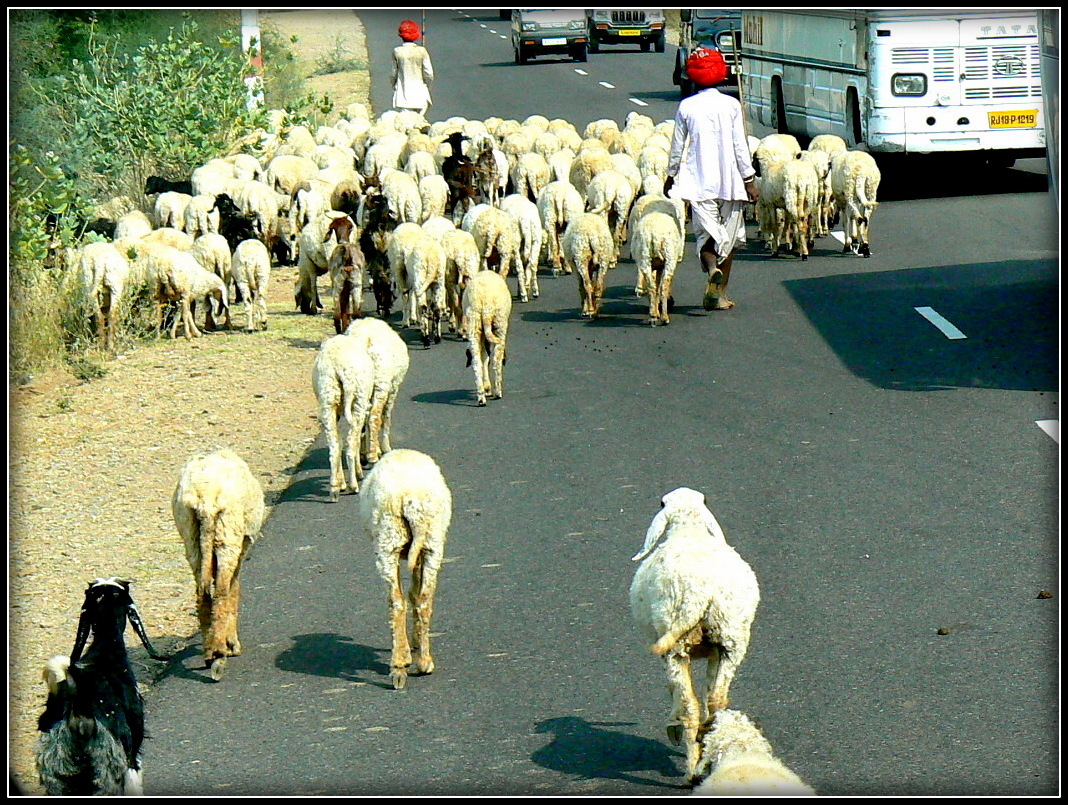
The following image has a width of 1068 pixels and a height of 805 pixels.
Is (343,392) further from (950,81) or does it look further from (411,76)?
(411,76)

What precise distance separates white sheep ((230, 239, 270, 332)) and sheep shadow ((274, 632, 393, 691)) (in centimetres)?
747

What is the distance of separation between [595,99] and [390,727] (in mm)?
31021

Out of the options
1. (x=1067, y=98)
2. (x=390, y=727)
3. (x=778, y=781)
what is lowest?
(x=390, y=727)

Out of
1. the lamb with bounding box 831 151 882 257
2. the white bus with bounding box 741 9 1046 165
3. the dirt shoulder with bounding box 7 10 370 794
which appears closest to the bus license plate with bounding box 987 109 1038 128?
the white bus with bounding box 741 9 1046 165

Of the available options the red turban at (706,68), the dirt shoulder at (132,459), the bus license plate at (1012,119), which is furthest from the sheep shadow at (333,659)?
the bus license plate at (1012,119)

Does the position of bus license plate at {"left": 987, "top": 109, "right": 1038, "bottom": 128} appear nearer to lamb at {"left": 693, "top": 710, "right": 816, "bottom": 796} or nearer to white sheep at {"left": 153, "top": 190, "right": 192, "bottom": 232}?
white sheep at {"left": 153, "top": 190, "right": 192, "bottom": 232}

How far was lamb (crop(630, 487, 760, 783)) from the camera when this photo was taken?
222 inches

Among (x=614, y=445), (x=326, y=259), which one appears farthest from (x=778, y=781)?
(x=326, y=259)

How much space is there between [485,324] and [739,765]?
22.9 feet

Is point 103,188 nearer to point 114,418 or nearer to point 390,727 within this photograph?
point 114,418

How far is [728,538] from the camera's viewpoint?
8539 mm

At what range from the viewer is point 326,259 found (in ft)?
49.0

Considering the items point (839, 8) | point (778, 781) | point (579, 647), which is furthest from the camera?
point (839, 8)

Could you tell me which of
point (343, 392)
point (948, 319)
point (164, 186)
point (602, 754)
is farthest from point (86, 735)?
point (164, 186)
